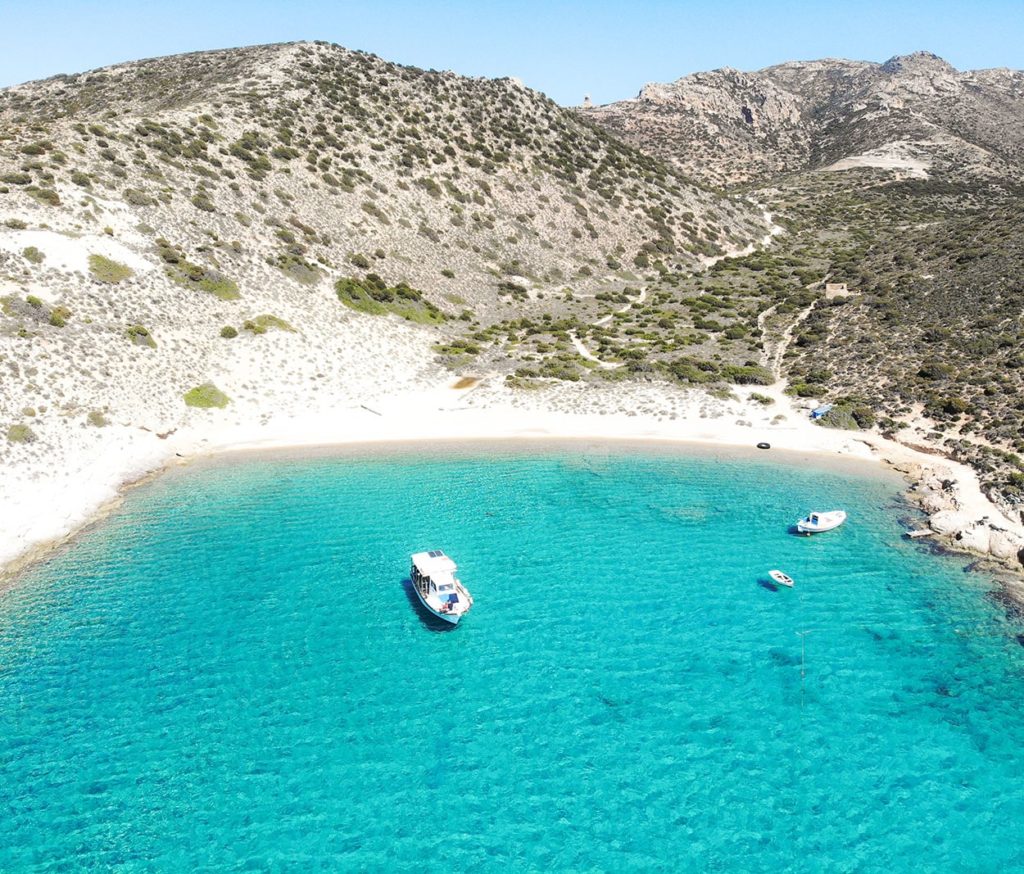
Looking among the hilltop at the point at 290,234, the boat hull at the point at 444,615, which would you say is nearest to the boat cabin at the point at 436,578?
the boat hull at the point at 444,615

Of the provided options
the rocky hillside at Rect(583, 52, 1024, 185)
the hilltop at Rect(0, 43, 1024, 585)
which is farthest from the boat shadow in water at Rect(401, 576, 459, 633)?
the rocky hillside at Rect(583, 52, 1024, 185)

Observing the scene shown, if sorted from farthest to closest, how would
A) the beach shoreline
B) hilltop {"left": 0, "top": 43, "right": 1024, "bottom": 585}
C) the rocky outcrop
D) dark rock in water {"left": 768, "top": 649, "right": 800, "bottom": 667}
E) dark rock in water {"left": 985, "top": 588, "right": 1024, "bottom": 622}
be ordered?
1. hilltop {"left": 0, "top": 43, "right": 1024, "bottom": 585}
2. the beach shoreline
3. the rocky outcrop
4. dark rock in water {"left": 985, "top": 588, "right": 1024, "bottom": 622}
5. dark rock in water {"left": 768, "top": 649, "right": 800, "bottom": 667}

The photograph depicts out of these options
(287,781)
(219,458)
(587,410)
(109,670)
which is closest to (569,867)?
(287,781)

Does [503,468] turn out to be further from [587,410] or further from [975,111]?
[975,111]

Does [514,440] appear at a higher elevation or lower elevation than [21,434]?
lower

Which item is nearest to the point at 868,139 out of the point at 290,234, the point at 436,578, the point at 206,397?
the point at 290,234

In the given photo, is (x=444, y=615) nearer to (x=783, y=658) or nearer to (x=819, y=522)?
(x=783, y=658)

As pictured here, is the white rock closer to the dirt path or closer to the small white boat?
the small white boat
